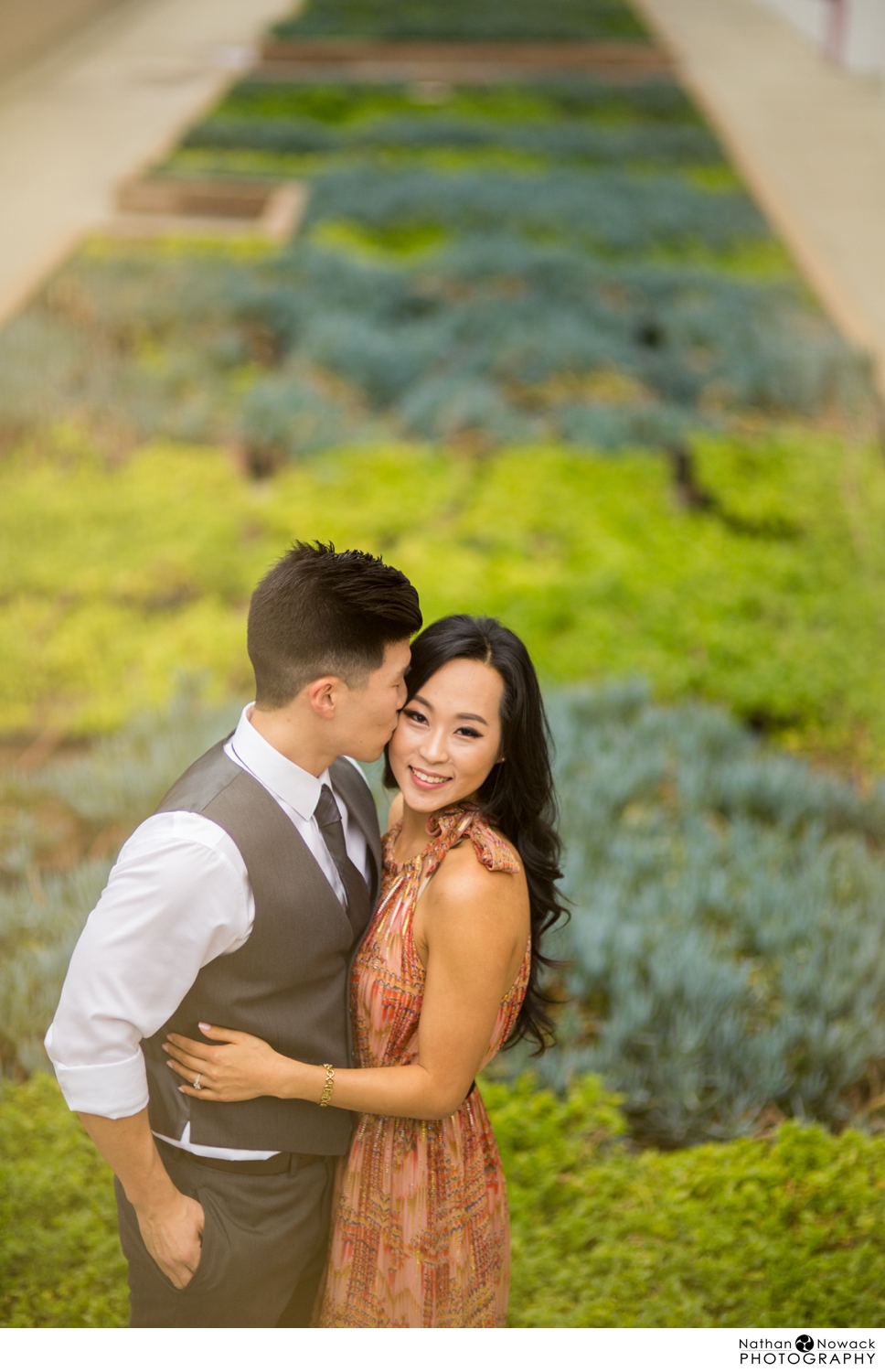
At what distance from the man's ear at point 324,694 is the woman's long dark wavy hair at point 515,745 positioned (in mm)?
105

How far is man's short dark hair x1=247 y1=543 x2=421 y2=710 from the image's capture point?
122 centimetres

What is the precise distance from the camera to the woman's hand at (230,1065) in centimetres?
126

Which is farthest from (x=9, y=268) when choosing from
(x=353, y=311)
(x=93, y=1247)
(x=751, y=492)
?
(x=93, y=1247)

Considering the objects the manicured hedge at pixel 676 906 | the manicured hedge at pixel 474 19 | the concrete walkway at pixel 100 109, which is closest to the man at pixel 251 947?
the manicured hedge at pixel 676 906

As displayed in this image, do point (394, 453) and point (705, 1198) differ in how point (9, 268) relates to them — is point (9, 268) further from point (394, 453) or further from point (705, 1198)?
point (705, 1198)

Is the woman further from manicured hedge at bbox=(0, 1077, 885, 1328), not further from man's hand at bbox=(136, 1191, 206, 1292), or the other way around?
manicured hedge at bbox=(0, 1077, 885, 1328)

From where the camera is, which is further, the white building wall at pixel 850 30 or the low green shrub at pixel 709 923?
the white building wall at pixel 850 30

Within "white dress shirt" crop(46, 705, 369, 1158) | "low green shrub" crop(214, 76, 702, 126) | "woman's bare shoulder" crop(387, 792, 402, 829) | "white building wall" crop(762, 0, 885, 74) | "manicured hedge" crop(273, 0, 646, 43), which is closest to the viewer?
"white dress shirt" crop(46, 705, 369, 1158)

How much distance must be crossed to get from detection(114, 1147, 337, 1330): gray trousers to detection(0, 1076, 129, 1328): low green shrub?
477 mm

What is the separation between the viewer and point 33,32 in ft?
12.6

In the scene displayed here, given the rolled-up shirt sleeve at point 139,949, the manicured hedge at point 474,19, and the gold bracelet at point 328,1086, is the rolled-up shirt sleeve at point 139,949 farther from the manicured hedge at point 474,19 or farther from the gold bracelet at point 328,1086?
the manicured hedge at point 474,19

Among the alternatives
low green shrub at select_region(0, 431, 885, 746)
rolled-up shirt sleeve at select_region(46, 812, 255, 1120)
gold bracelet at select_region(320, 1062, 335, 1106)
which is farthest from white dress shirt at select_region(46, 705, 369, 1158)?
low green shrub at select_region(0, 431, 885, 746)

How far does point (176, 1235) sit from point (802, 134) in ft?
13.4

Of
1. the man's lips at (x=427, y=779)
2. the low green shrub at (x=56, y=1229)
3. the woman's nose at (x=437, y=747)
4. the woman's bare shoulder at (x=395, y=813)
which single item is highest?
the woman's nose at (x=437, y=747)
